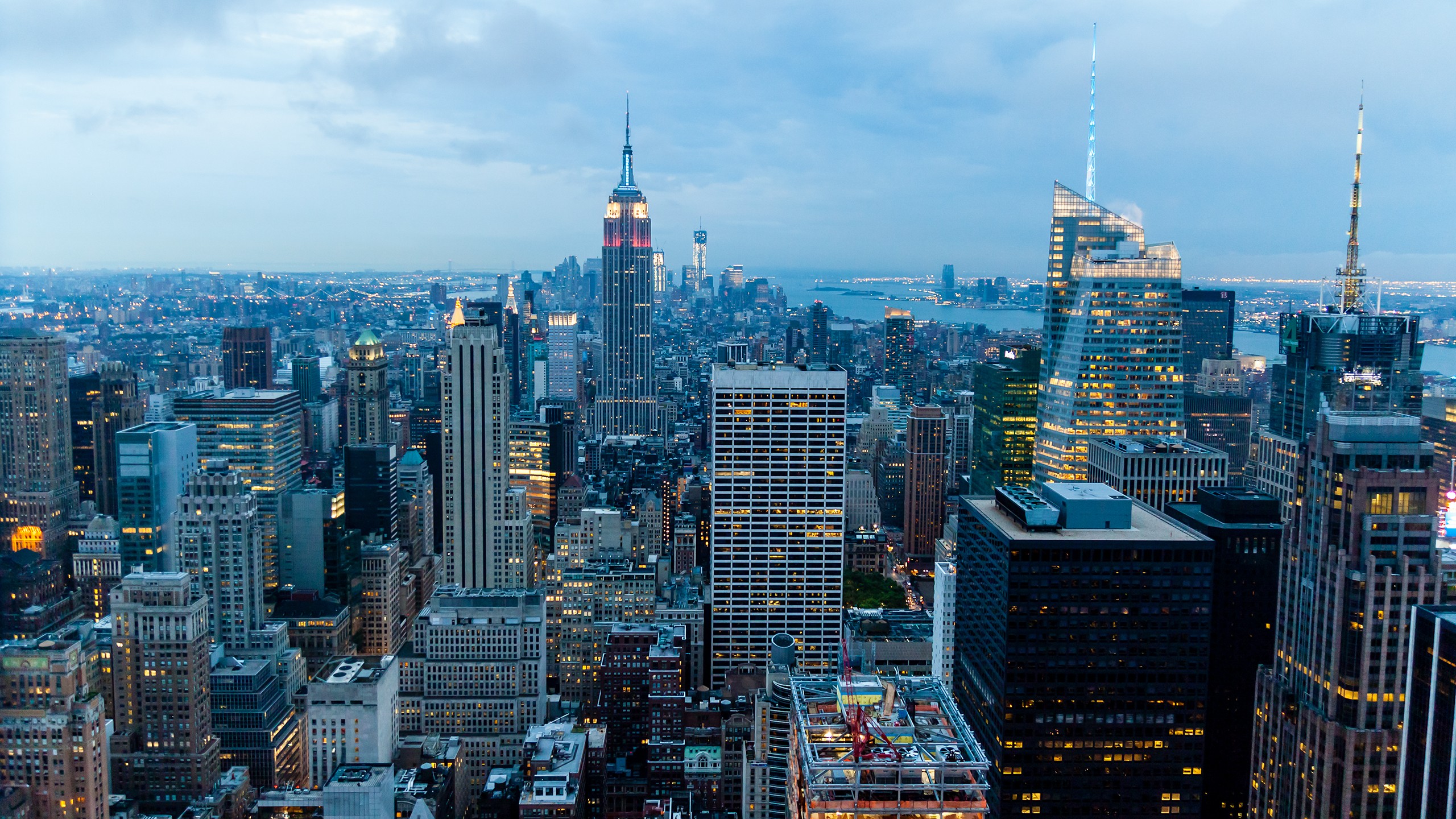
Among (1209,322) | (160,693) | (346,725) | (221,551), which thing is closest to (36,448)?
(221,551)

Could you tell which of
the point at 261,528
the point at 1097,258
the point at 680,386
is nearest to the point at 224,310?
the point at 261,528

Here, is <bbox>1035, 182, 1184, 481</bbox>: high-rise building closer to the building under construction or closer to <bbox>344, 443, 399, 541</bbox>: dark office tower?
the building under construction

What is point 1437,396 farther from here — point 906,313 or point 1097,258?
point 906,313

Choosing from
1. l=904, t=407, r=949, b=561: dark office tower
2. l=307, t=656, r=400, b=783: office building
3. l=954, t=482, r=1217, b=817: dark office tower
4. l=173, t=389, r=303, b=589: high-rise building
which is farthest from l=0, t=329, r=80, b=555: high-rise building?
l=904, t=407, r=949, b=561: dark office tower

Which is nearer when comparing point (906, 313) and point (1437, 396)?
point (1437, 396)

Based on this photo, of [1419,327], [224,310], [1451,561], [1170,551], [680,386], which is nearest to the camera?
[1451,561]
